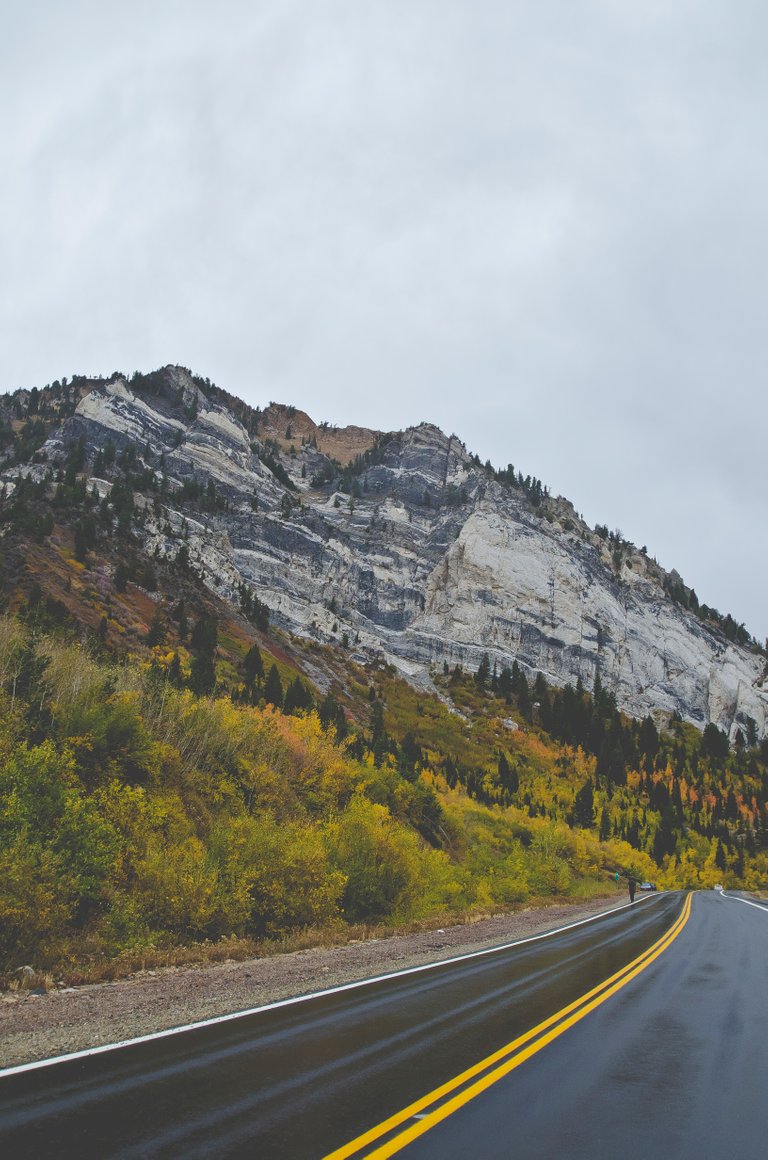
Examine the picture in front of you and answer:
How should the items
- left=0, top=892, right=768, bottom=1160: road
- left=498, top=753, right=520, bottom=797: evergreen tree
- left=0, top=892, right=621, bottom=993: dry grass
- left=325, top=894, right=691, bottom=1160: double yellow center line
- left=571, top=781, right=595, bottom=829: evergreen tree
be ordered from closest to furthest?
left=325, top=894, right=691, bottom=1160: double yellow center line → left=0, top=892, right=768, bottom=1160: road → left=0, top=892, right=621, bottom=993: dry grass → left=571, top=781, right=595, bottom=829: evergreen tree → left=498, top=753, right=520, bottom=797: evergreen tree

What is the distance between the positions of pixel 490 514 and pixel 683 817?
100287 mm

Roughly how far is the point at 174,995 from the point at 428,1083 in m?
5.54

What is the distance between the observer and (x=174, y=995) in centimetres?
987

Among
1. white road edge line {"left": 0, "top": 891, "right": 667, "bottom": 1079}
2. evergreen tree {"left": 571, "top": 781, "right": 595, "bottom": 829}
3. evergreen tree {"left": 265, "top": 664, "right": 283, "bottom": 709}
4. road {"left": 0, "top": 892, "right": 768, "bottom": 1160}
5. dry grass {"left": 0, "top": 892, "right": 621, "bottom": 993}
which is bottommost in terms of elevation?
evergreen tree {"left": 571, "top": 781, "right": 595, "bottom": 829}

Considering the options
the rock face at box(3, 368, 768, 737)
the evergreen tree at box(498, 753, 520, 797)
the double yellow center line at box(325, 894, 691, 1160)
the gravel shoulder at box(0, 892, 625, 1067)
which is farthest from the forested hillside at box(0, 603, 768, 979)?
the rock face at box(3, 368, 768, 737)

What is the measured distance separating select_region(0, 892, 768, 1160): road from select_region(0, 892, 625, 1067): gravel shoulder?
0.72m

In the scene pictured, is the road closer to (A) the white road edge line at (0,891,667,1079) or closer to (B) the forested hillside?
(A) the white road edge line at (0,891,667,1079)

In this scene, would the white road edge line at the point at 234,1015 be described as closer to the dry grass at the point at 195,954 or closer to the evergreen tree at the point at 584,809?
the dry grass at the point at 195,954

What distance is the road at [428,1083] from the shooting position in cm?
458

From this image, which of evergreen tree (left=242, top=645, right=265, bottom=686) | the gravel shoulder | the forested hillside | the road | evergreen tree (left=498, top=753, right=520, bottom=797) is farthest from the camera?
evergreen tree (left=498, top=753, right=520, bottom=797)

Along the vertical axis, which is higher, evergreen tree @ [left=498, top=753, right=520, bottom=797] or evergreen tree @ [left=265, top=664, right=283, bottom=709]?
evergreen tree @ [left=265, top=664, right=283, bottom=709]

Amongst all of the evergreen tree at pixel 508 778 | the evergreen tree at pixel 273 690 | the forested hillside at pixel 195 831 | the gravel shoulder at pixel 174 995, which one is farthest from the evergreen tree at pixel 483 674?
the gravel shoulder at pixel 174 995

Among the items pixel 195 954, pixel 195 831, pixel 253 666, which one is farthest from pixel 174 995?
pixel 253 666

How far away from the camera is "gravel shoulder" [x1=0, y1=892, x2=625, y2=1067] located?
7.50 metres
